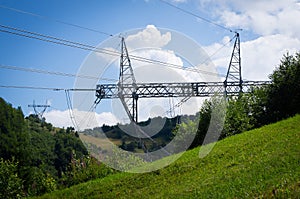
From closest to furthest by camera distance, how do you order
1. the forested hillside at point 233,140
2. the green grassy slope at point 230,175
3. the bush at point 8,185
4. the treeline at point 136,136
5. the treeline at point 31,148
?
the green grassy slope at point 230,175
the forested hillside at point 233,140
the treeline at point 136,136
the bush at point 8,185
the treeline at point 31,148

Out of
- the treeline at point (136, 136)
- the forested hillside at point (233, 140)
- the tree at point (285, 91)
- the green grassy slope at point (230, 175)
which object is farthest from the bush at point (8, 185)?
the tree at point (285, 91)

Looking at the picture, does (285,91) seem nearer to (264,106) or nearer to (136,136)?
(264,106)

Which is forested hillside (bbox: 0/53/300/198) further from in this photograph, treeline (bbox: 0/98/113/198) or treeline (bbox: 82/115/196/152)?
treeline (bbox: 0/98/113/198)

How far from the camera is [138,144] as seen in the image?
19094 mm

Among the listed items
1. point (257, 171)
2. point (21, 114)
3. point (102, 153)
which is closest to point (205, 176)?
point (257, 171)

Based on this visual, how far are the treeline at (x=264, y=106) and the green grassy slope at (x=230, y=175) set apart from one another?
6.72 m

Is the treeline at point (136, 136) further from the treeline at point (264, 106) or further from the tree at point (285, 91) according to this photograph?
the tree at point (285, 91)

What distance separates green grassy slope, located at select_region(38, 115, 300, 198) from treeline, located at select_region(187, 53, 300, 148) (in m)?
6.72

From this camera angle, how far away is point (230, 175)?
554 inches

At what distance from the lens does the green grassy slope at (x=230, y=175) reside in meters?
12.0

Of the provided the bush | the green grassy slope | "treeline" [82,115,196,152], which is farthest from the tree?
the bush

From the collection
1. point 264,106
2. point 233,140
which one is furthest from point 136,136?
point 264,106

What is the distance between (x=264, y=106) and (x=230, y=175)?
668 inches

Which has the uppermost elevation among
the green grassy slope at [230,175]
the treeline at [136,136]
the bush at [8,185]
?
the treeline at [136,136]
